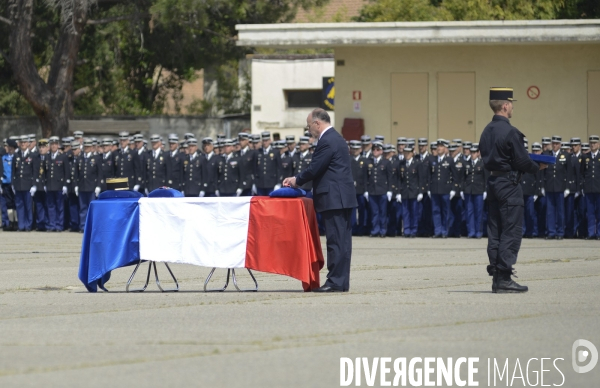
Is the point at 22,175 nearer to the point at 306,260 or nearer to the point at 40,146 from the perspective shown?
the point at 40,146

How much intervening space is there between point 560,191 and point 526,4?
54.3 feet

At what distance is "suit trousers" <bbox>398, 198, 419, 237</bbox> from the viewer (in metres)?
22.4

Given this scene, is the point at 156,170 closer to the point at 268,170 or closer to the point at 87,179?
the point at 87,179

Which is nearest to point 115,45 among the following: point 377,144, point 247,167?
point 247,167

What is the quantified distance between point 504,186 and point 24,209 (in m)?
15.8

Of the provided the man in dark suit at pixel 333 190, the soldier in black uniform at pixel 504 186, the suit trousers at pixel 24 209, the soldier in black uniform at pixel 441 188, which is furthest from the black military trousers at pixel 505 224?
the suit trousers at pixel 24 209

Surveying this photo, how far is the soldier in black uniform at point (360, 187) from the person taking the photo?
22578 millimetres

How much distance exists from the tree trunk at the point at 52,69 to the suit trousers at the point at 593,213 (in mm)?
13868

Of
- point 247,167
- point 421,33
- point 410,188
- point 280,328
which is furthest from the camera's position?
point 421,33

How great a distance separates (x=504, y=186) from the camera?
1092cm

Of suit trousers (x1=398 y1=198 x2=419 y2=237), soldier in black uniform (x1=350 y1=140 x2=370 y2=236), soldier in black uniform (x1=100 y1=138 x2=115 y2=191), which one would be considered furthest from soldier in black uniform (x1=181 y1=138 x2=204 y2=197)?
suit trousers (x1=398 y1=198 x2=419 y2=237)

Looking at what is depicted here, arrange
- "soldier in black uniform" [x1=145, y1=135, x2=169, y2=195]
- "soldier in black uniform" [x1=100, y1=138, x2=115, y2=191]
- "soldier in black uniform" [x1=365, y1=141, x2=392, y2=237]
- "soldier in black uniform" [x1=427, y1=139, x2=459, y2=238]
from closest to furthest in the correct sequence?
"soldier in black uniform" [x1=427, y1=139, x2=459, y2=238] < "soldier in black uniform" [x1=365, y1=141, x2=392, y2=237] < "soldier in black uniform" [x1=145, y1=135, x2=169, y2=195] < "soldier in black uniform" [x1=100, y1=138, x2=115, y2=191]

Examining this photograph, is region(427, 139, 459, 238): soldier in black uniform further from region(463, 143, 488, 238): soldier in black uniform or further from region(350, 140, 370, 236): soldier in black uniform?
region(350, 140, 370, 236): soldier in black uniform

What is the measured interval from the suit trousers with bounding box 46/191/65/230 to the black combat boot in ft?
49.3
